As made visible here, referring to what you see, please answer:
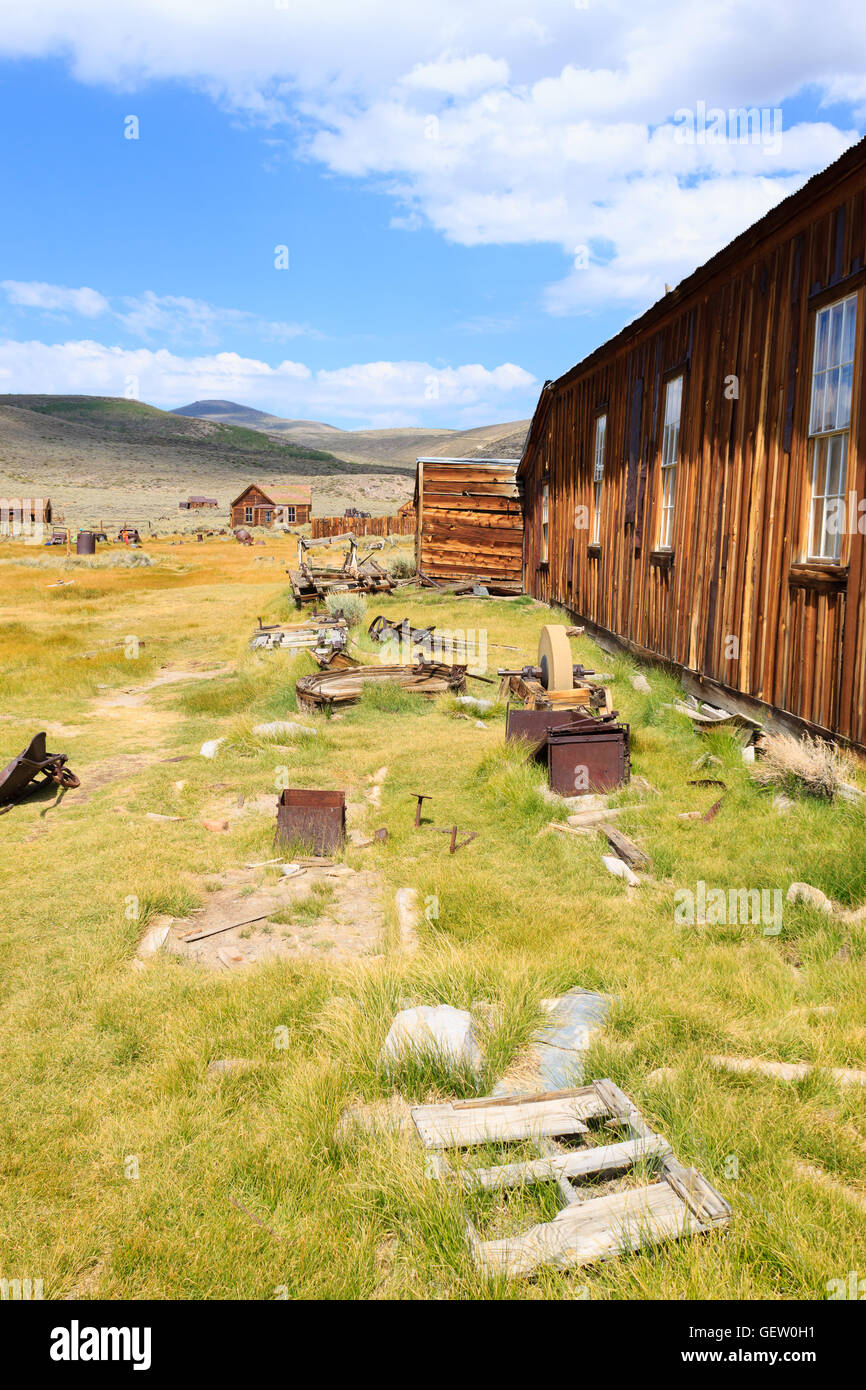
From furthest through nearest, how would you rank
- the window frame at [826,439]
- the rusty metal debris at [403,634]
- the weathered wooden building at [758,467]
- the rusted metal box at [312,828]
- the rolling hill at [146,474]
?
the rolling hill at [146,474] < the rusty metal debris at [403,634] < the rusted metal box at [312,828] < the weathered wooden building at [758,467] < the window frame at [826,439]

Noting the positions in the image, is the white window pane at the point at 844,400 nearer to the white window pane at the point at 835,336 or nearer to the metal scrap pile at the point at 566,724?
the white window pane at the point at 835,336

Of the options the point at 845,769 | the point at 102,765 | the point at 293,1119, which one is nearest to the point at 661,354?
the point at 845,769

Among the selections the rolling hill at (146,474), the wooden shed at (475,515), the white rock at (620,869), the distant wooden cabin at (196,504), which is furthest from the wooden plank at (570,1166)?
the distant wooden cabin at (196,504)

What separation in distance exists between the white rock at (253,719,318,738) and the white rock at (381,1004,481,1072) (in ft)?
20.9

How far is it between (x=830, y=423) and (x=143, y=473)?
104 metres

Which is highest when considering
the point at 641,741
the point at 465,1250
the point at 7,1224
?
the point at 641,741

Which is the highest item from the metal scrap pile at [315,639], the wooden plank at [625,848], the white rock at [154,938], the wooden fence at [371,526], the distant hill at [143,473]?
the distant hill at [143,473]

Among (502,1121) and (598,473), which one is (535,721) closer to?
(502,1121)

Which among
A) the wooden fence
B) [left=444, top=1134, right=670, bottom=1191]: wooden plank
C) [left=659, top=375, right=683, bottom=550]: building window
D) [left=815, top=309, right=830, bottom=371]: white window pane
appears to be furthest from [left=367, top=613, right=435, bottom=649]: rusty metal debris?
the wooden fence

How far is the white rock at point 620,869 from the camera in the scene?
226 inches

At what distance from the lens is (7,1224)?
2.94 metres

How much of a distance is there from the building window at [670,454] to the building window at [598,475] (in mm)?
3280

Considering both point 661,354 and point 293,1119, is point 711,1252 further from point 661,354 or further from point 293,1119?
point 661,354
